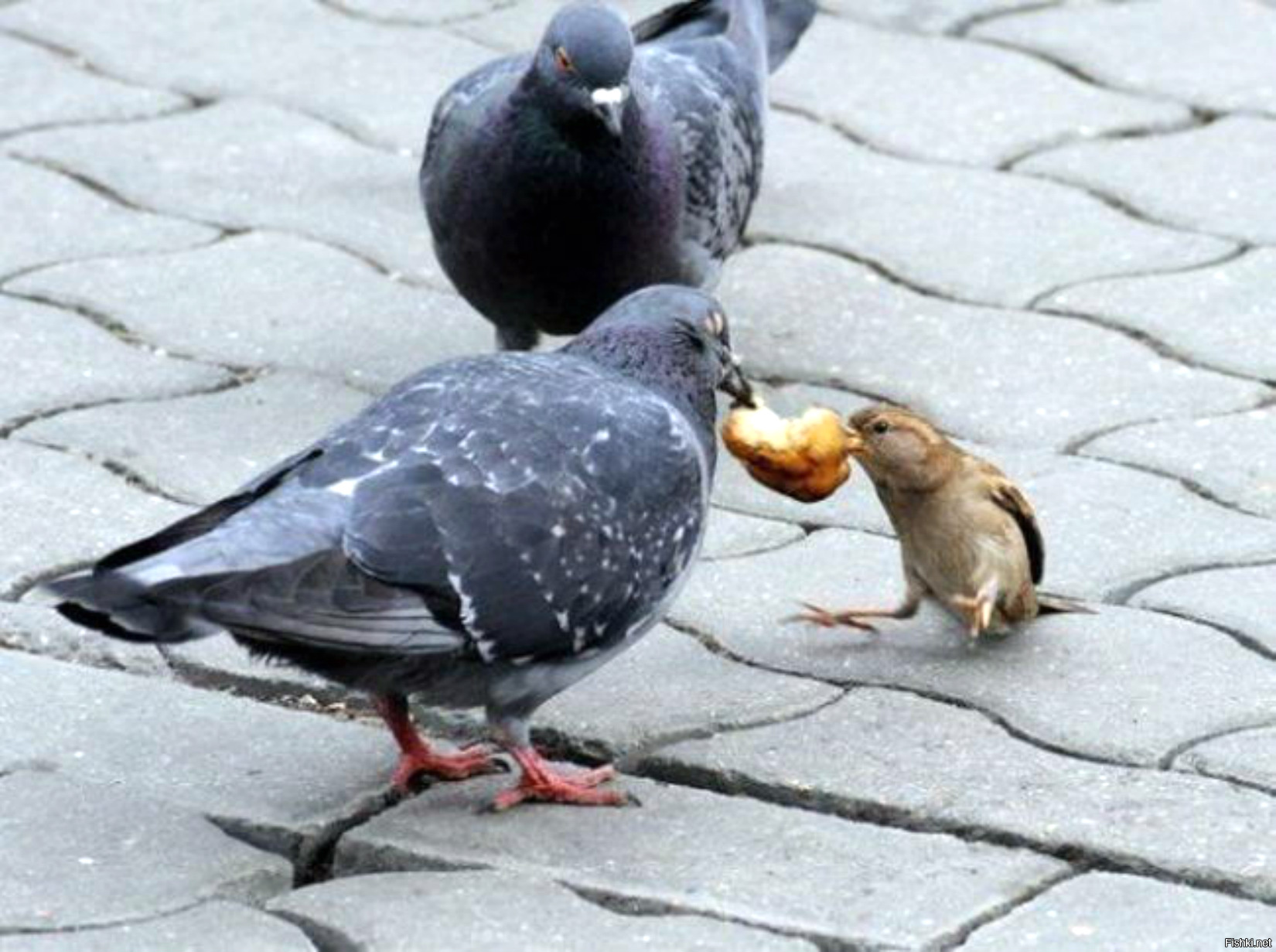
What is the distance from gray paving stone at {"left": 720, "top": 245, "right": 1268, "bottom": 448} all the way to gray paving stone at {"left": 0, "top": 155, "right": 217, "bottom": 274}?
1114mm

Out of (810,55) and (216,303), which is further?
(810,55)

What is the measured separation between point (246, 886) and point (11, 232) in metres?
2.60

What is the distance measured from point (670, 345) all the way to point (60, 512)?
113cm

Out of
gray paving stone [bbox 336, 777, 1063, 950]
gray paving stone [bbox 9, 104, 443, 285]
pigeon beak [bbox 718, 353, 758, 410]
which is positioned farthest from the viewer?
gray paving stone [bbox 9, 104, 443, 285]

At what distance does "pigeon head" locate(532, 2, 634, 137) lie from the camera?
4992mm

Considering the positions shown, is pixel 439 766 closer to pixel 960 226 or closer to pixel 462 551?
pixel 462 551

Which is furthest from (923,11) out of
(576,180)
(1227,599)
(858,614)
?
(858,614)

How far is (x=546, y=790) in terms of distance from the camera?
3967 mm

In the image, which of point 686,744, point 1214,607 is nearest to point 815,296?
point 1214,607

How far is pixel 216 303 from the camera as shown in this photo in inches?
225

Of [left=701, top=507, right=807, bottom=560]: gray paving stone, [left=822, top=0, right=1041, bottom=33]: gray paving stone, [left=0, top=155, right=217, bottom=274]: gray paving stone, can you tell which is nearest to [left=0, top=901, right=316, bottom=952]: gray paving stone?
[left=701, top=507, right=807, bottom=560]: gray paving stone

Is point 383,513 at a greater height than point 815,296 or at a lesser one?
greater

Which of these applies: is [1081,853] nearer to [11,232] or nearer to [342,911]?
[342,911]

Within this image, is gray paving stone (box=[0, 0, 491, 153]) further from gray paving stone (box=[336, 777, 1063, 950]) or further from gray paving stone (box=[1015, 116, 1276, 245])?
gray paving stone (box=[336, 777, 1063, 950])
